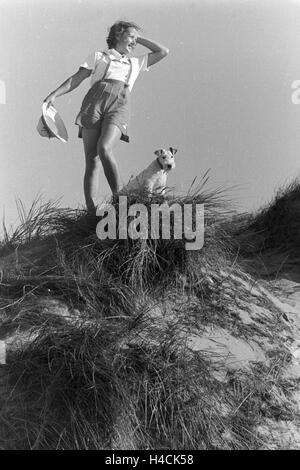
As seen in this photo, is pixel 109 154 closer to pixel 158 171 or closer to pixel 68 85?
pixel 158 171

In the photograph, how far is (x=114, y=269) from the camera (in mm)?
5203

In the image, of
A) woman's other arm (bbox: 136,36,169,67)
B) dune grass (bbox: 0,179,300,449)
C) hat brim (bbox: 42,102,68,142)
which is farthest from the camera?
woman's other arm (bbox: 136,36,169,67)

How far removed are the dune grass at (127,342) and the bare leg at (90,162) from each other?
288 millimetres

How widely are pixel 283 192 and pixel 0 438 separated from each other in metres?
4.60

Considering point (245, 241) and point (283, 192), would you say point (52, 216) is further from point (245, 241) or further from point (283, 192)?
point (283, 192)

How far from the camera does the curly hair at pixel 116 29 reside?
5.98 meters

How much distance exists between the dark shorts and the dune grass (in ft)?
2.62

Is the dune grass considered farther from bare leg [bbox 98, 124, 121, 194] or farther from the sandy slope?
bare leg [bbox 98, 124, 121, 194]

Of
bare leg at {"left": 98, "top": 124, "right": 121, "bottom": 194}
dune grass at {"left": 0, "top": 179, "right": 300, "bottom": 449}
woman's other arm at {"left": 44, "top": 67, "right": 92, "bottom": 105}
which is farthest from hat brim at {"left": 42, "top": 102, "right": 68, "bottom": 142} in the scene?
dune grass at {"left": 0, "top": 179, "right": 300, "bottom": 449}

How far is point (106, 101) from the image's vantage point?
584 cm

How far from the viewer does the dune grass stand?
4.23 m
